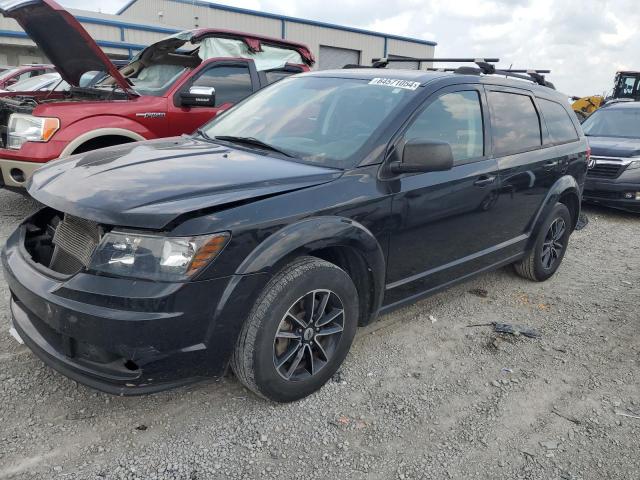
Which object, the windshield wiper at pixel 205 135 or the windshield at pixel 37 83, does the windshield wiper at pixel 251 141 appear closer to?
the windshield wiper at pixel 205 135

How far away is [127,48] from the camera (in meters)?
25.4

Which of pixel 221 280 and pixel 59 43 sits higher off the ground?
pixel 59 43

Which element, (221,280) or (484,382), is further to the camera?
(484,382)

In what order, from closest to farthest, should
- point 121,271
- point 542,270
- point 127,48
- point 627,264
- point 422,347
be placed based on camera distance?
point 121,271 → point 422,347 → point 542,270 → point 627,264 → point 127,48

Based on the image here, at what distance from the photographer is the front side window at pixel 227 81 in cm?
612

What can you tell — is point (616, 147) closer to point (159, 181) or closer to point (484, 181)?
point (484, 181)

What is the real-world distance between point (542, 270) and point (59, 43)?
17.5ft

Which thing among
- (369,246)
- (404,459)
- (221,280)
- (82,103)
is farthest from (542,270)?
(82,103)

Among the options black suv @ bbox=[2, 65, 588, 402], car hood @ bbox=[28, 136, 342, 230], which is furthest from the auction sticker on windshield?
car hood @ bbox=[28, 136, 342, 230]

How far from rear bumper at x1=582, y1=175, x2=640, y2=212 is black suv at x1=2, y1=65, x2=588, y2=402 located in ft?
14.2

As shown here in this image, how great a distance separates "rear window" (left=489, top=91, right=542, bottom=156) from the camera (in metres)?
3.82

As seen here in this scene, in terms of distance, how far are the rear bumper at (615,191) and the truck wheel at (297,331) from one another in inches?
253

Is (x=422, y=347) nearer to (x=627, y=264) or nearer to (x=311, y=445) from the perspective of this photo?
(x=311, y=445)

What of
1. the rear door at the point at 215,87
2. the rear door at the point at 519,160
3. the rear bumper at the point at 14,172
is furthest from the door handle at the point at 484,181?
the rear bumper at the point at 14,172
